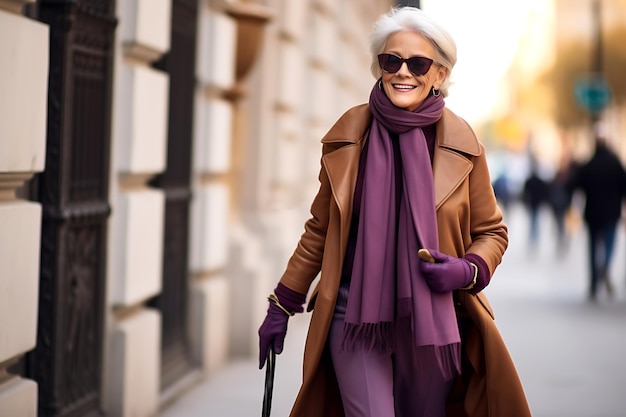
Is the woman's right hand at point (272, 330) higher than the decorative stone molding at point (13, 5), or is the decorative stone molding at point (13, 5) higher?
the decorative stone molding at point (13, 5)

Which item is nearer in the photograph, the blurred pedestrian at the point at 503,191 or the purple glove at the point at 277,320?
the purple glove at the point at 277,320

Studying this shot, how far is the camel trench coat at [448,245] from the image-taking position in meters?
3.95

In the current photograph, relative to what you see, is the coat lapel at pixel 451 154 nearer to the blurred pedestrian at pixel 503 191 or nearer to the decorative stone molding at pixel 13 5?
the decorative stone molding at pixel 13 5

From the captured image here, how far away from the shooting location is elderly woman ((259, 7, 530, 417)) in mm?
3846

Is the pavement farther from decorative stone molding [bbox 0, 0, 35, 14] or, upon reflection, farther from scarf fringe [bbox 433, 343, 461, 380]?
scarf fringe [bbox 433, 343, 461, 380]

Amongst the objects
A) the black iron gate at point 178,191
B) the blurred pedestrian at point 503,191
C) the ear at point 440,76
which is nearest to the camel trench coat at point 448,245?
the ear at point 440,76

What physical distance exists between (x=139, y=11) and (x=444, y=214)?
291cm

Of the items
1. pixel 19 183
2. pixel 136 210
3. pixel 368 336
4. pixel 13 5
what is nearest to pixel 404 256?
pixel 368 336

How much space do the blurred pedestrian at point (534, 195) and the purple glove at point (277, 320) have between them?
18028 millimetres

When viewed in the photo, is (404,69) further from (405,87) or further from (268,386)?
(268,386)

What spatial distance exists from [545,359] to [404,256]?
614 centimetres

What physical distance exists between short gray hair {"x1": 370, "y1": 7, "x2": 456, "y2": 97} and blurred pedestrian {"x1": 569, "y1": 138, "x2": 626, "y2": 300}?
10.3 metres

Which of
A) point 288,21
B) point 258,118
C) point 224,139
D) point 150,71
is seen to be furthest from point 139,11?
point 288,21

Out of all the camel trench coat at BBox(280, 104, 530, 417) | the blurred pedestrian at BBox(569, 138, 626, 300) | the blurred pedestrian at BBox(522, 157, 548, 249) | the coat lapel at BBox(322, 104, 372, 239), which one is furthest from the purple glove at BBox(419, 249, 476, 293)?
the blurred pedestrian at BBox(522, 157, 548, 249)
